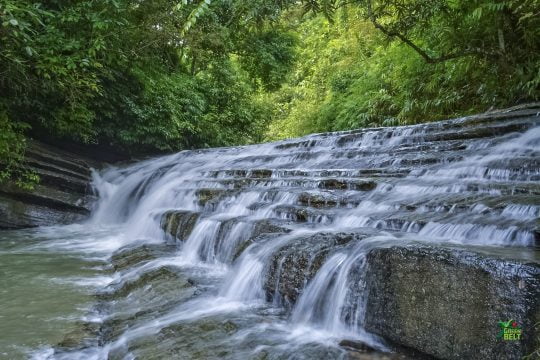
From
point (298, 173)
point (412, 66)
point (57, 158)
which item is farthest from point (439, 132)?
point (57, 158)

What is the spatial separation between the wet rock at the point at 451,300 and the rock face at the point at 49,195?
361 inches

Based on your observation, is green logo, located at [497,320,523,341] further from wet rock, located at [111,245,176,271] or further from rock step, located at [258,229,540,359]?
wet rock, located at [111,245,176,271]

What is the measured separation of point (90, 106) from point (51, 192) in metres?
2.74

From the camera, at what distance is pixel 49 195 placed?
10.3 metres

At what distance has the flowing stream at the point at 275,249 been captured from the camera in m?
3.21

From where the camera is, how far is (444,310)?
257cm

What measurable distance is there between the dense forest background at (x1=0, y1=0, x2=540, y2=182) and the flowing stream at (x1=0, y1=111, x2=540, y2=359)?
6.83 ft

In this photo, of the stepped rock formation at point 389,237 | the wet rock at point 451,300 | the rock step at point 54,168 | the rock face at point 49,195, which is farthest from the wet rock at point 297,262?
the rock step at point 54,168

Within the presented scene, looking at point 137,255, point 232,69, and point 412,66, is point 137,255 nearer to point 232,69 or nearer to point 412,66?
point 412,66

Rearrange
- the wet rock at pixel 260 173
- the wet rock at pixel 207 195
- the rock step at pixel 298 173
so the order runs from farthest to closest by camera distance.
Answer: the wet rock at pixel 260 173
the wet rock at pixel 207 195
the rock step at pixel 298 173

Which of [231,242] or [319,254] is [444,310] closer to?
[319,254]

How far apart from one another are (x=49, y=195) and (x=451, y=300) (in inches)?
390

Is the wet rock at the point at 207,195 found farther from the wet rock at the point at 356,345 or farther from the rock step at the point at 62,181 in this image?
the rock step at the point at 62,181

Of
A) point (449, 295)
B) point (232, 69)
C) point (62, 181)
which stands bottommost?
point (449, 295)
